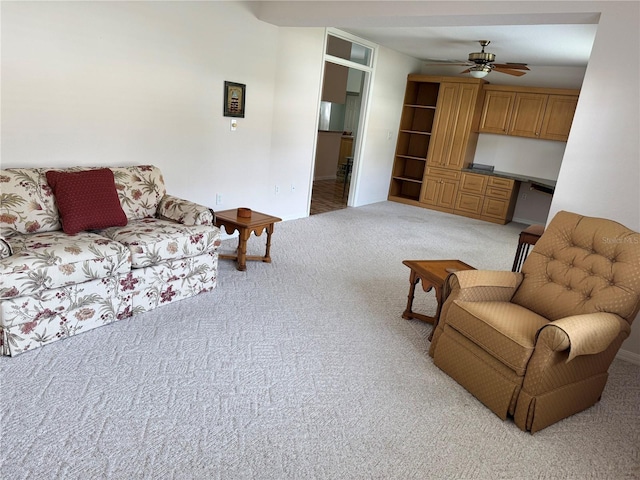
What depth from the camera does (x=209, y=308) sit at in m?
3.16

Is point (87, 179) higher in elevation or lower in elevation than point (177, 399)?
higher

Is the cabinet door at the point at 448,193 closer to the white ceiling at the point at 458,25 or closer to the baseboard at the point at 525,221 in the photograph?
the baseboard at the point at 525,221

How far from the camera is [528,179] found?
6.82 meters

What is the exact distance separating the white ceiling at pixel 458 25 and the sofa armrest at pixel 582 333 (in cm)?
197

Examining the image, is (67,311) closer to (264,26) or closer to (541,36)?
(264,26)

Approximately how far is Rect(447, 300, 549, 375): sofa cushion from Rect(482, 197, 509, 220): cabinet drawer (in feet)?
15.8

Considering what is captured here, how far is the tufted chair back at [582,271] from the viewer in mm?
2385

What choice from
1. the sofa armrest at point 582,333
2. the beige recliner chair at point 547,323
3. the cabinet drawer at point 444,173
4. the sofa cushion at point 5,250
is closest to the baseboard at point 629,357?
the beige recliner chair at point 547,323

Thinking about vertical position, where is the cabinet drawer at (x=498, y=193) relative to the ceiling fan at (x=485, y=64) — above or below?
below

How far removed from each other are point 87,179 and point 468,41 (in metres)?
4.56

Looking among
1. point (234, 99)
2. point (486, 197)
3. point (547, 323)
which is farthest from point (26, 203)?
point (486, 197)

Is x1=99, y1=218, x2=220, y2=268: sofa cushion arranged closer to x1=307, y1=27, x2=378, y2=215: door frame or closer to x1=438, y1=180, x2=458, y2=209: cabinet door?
x1=307, y1=27, x2=378, y2=215: door frame

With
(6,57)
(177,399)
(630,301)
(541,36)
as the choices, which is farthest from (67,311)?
(541,36)

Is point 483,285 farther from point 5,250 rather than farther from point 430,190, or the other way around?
point 430,190
